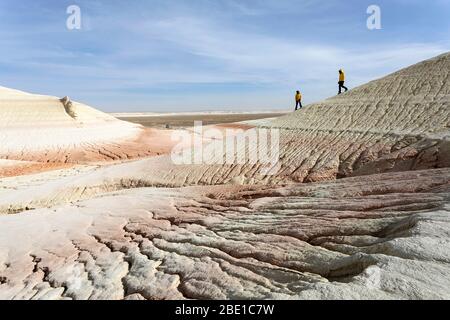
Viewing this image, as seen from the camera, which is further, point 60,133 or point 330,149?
point 60,133

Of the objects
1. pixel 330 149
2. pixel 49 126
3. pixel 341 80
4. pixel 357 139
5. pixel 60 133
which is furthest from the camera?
pixel 49 126

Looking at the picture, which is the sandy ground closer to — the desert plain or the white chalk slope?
the white chalk slope

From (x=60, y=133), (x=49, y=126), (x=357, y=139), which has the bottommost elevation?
(x=357, y=139)

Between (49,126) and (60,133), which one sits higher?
(49,126)

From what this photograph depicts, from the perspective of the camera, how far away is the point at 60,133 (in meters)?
23.4

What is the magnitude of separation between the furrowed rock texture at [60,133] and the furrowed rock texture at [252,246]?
41.6 ft

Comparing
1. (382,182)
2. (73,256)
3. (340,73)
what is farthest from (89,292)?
(340,73)

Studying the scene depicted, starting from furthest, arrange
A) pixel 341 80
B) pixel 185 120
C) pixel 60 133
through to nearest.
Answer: pixel 185 120 < pixel 60 133 < pixel 341 80

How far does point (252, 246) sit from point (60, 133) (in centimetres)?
2094

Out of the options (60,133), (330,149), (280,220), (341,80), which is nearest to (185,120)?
(60,133)

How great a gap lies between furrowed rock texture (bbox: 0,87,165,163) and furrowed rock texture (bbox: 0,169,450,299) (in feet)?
41.6

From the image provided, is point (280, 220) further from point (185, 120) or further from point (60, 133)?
point (185, 120)

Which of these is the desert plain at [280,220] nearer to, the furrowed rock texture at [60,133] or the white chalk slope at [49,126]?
the furrowed rock texture at [60,133]

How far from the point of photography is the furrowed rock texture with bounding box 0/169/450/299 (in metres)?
3.64
